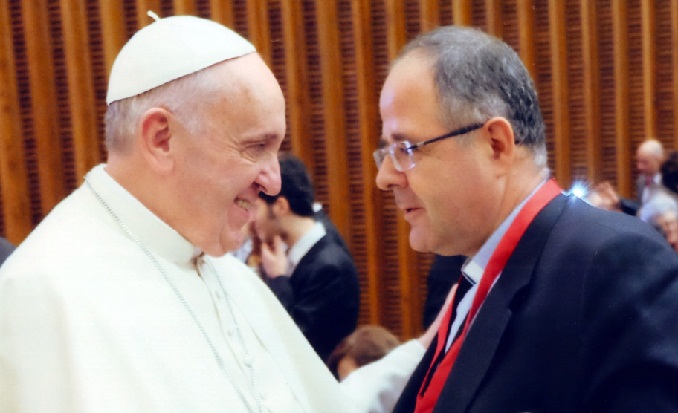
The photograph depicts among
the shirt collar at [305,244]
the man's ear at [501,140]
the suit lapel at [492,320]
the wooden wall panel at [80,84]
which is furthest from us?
the wooden wall panel at [80,84]

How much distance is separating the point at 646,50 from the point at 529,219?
4.32 m

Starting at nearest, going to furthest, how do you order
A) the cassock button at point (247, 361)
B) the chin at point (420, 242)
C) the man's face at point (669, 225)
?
the chin at point (420, 242), the cassock button at point (247, 361), the man's face at point (669, 225)

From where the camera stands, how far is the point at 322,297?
11.6 feet

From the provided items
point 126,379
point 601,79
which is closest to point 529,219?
point 126,379

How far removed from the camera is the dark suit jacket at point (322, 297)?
11.6 feet

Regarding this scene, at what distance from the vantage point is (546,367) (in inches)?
58.2

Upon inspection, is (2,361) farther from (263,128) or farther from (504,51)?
(504,51)

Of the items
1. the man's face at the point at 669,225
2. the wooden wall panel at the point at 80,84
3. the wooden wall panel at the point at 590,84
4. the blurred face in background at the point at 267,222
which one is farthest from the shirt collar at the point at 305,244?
the wooden wall panel at the point at 80,84

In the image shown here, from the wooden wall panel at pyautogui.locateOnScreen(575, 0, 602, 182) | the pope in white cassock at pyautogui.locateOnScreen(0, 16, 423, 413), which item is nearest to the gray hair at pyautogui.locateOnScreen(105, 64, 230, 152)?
the pope in white cassock at pyautogui.locateOnScreen(0, 16, 423, 413)

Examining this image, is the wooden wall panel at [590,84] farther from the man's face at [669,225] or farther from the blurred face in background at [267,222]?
the blurred face in background at [267,222]

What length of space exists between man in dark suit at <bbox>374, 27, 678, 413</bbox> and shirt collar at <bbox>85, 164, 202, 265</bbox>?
491 millimetres

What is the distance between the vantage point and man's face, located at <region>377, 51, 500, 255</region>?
1711 mm

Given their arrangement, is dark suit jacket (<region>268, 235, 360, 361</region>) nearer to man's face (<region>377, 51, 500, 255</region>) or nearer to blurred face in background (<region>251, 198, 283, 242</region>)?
blurred face in background (<region>251, 198, 283, 242</region>)

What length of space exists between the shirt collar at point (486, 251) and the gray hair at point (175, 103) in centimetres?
63
